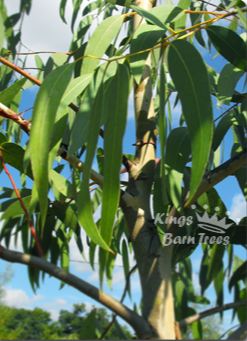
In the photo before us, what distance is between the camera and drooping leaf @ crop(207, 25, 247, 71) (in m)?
0.52

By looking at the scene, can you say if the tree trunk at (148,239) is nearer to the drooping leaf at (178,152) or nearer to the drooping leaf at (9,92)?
the drooping leaf at (178,152)

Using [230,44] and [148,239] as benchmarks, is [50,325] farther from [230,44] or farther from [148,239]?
[230,44]

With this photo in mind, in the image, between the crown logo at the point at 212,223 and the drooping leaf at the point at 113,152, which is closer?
the drooping leaf at the point at 113,152

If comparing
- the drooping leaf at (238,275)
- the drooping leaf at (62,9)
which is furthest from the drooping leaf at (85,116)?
the drooping leaf at (62,9)

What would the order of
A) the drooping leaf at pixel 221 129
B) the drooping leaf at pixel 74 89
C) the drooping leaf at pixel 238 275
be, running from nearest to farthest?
the drooping leaf at pixel 74 89
the drooping leaf at pixel 221 129
the drooping leaf at pixel 238 275

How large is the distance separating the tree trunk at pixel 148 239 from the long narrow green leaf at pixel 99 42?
109 mm

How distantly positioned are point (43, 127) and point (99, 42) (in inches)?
6.8

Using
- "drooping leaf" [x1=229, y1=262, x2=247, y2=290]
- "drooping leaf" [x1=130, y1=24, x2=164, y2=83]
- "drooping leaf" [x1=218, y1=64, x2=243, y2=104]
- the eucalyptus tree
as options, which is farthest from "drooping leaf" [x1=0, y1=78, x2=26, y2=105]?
"drooping leaf" [x1=229, y1=262, x2=247, y2=290]

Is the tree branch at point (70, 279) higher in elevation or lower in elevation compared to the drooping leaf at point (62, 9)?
lower

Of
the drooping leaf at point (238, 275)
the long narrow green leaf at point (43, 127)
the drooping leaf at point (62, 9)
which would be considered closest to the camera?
the long narrow green leaf at point (43, 127)

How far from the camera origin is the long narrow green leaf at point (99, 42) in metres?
0.51

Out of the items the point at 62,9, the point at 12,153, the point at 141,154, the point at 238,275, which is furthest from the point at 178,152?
the point at 62,9

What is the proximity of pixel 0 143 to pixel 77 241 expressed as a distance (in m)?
0.33

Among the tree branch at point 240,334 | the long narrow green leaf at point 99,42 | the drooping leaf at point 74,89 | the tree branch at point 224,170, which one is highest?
the long narrow green leaf at point 99,42
